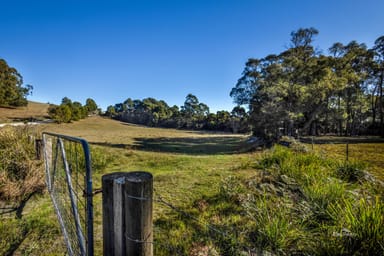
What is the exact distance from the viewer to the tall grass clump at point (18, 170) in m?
3.20

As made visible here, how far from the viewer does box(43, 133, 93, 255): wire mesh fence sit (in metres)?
1.11

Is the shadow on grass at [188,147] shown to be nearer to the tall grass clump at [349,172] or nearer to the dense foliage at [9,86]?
the tall grass clump at [349,172]

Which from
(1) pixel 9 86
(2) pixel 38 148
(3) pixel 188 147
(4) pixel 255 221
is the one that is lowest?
(3) pixel 188 147

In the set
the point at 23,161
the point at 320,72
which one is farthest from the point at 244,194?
the point at 320,72

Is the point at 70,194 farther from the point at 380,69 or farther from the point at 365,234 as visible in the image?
the point at 380,69

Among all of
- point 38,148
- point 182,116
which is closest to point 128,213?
point 38,148

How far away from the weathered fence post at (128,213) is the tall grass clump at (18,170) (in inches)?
139

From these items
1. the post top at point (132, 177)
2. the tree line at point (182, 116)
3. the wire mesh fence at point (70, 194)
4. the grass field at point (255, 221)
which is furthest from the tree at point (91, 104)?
the post top at point (132, 177)

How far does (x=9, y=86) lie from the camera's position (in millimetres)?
28406

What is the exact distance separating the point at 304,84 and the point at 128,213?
16.4 meters

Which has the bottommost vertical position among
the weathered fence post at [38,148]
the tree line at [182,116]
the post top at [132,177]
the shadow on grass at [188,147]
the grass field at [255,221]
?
the shadow on grass at [188,147]

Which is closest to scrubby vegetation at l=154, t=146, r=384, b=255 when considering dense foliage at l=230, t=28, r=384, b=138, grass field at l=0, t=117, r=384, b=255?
grass field at l=0, t=117, r=384, b=255

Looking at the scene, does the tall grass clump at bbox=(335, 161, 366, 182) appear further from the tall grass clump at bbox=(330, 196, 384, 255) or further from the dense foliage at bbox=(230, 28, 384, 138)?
the dense foliage at bbox=(230, 28, 384, 138)

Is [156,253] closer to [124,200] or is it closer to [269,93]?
[124,200]
